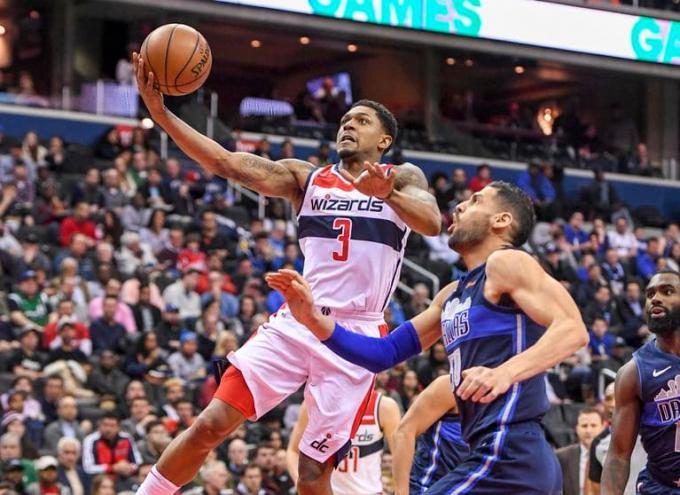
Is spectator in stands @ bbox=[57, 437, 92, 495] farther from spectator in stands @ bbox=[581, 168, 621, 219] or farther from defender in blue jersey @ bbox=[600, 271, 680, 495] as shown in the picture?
spectator in stands @ bbox=[581, 168, 621, 219]

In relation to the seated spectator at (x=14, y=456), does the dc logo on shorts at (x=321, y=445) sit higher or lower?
higher

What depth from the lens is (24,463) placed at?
40.2 ft

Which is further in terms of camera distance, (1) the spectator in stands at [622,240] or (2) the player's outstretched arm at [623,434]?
(1) the spectator in stands at [622,240]

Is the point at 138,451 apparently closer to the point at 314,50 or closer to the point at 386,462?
the point at 386,462

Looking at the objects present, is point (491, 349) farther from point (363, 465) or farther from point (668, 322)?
point (363, 465)

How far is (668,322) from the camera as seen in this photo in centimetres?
729

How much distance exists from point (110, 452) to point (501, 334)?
788cm

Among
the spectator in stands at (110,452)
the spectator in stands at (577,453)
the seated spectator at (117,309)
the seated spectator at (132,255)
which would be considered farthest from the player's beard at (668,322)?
the seated spectator at (132,255)

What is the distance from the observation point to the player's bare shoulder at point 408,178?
7.42 m

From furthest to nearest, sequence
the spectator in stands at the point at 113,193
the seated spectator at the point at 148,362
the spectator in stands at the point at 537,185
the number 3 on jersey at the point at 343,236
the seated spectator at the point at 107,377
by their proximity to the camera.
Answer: the spectator in stands at the point at 537,185
the spectator in stands at the point at 113,193
the seated spectator at the point at 148,362
the seated spectator at the point at 107,377
the number 3 on jersey at the point at 343,236

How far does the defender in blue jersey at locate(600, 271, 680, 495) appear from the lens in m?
7.17

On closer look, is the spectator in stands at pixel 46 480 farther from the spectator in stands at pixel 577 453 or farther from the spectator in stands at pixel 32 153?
the spectator in stands at pixel 32 153

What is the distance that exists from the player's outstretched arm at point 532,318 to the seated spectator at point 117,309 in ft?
32.6

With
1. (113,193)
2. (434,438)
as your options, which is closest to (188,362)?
(113,193)
